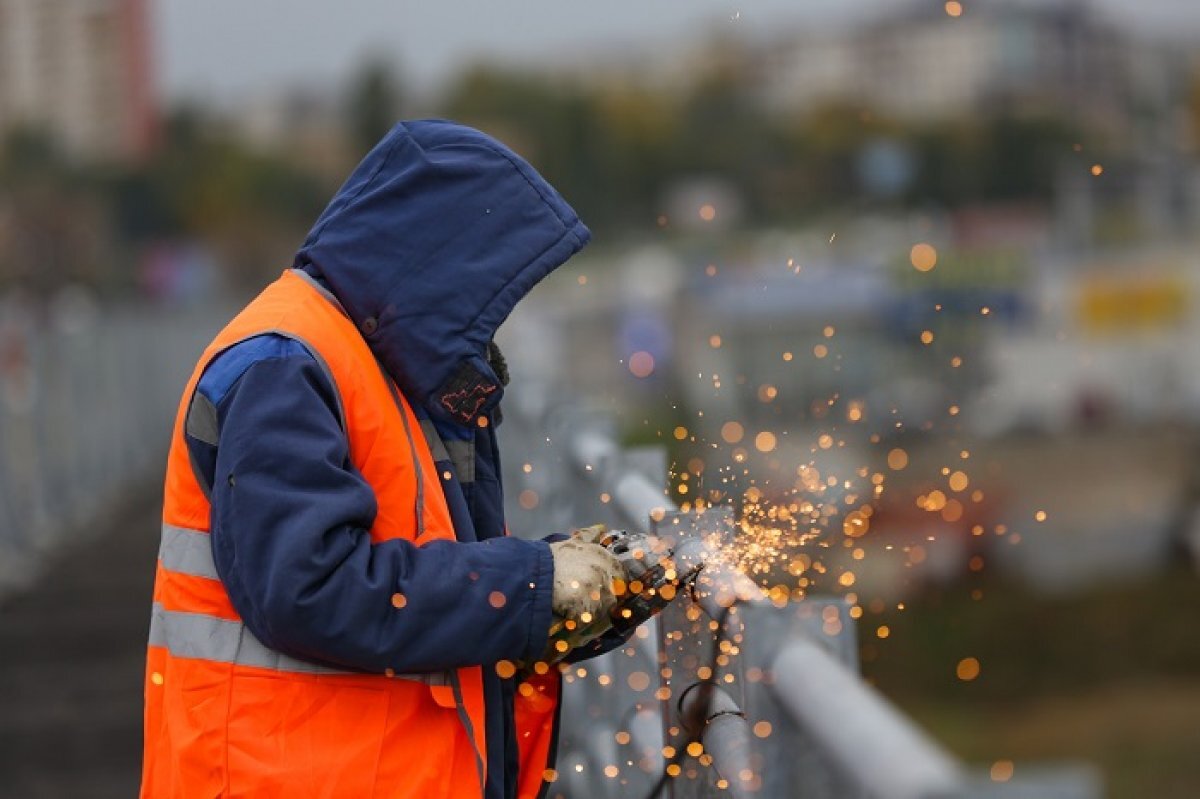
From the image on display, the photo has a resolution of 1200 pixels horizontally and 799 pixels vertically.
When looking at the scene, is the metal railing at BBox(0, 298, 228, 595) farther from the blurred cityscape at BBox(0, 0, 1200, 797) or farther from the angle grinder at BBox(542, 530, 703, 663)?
the angle grinder at BBox(542, 530, 703, 663)

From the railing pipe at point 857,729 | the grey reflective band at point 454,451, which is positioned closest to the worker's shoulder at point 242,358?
the grey reflective band at point 454,451

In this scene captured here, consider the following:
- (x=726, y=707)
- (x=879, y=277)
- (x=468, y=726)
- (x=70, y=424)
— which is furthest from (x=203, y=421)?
(x=879, y=277)

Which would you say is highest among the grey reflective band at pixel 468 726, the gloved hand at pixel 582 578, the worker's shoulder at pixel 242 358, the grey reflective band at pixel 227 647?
the worker's shoulder at pixel 242 358

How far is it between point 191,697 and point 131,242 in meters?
85.3

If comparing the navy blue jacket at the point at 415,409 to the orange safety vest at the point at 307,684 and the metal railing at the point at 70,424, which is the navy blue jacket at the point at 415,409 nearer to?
the orange safety vest at the point at 307,684

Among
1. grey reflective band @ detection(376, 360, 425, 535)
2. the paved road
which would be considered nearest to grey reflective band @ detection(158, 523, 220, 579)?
grey reflective band @ detection(376, 360, 425, 535)

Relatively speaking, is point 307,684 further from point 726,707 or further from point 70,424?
point 70,424

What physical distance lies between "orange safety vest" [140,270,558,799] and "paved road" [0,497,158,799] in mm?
3929

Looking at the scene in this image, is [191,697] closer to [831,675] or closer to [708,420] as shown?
[831,675]

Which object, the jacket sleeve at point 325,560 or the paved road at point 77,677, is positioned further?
the paved road at point 77,677

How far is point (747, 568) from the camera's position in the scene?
2.56 meters

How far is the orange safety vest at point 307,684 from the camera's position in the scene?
2.30 meters

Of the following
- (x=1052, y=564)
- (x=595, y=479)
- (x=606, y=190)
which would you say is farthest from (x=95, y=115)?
(x=595, y=479)

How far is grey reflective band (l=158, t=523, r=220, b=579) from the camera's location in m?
2.35
